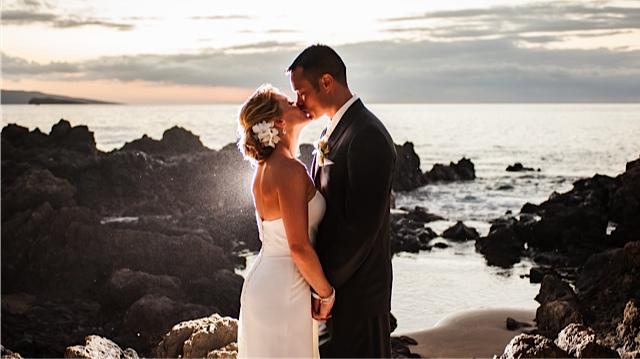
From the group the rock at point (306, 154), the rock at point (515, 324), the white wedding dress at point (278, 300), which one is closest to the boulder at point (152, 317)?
the rock at point (515, 324)

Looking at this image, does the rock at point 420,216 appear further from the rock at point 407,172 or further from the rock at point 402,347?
the rock at point 402,347

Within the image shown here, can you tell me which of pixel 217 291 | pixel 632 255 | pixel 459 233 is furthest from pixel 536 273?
pixel 632 255

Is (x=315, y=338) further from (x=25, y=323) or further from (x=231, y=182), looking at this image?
(x=231, y=182)

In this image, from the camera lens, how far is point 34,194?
21109mm

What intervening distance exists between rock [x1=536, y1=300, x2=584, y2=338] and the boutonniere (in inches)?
230

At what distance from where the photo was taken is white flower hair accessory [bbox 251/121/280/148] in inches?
154

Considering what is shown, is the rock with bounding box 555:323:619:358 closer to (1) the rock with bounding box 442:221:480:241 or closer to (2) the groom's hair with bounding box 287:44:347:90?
(2) the groom's hair with bounding box 287:44:347:90

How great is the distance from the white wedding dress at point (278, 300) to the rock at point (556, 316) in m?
5.75

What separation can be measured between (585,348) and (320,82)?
7.78ft

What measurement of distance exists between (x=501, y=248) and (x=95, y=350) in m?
20.1

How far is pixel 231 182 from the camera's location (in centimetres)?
2905

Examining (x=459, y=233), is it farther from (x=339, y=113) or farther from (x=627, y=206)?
(x=339, y=113)

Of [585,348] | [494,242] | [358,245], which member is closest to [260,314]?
[358,245]

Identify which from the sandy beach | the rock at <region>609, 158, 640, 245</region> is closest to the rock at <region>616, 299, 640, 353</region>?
the sandy beach
